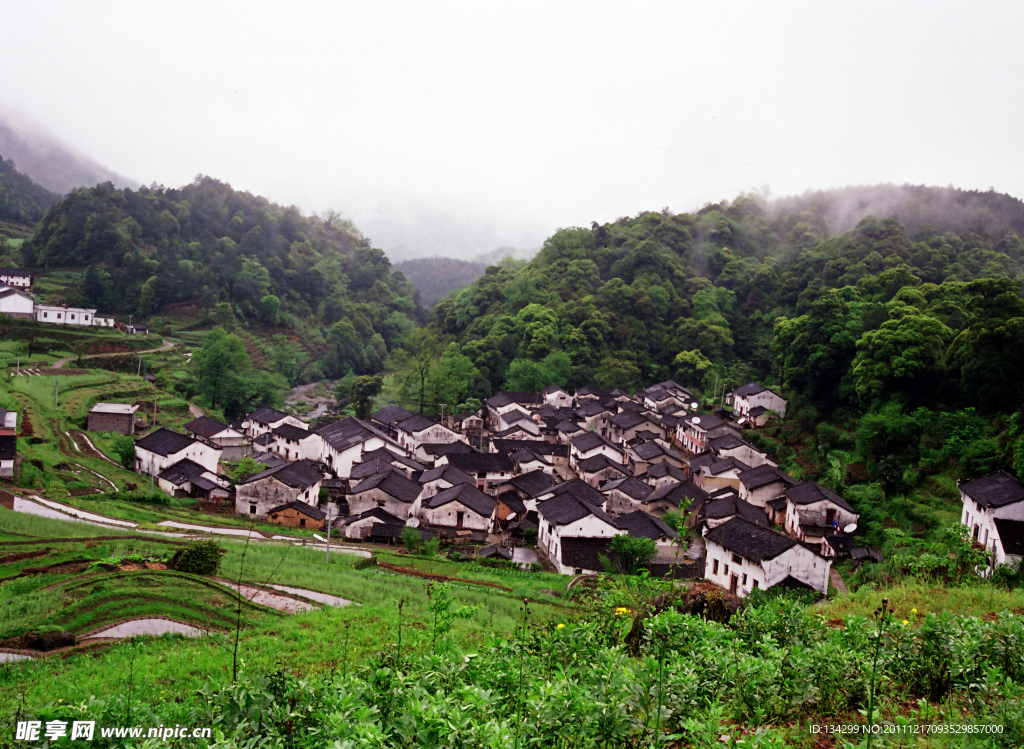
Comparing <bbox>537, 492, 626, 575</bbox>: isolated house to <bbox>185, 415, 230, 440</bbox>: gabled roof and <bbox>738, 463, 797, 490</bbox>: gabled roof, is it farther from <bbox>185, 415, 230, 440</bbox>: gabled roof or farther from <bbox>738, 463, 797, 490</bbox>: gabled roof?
<bbox>185, 415, 230, 440</bbox>: gabled roof

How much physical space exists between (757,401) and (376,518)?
28.5m

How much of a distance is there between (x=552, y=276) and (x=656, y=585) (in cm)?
6087

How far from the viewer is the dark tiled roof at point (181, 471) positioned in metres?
29.6

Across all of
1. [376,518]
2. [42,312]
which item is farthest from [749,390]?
[42,312]

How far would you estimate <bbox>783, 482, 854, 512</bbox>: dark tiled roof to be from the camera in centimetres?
2708

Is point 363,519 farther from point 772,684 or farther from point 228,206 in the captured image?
point 228,206

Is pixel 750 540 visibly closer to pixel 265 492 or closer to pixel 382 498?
pixel 382 498

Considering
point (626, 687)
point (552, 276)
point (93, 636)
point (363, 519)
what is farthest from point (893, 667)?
point (552, 276)

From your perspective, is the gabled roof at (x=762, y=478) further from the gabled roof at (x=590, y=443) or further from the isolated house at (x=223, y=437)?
the isolated house at (x=223, y=437)

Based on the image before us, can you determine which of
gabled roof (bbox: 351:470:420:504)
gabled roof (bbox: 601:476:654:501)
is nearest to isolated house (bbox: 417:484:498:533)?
gabled roof (bbox: 351:470:420:504)

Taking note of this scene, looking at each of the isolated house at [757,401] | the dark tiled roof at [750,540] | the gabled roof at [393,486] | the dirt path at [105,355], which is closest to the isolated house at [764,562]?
the dark tiled roof at [750,540]

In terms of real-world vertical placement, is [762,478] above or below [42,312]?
below

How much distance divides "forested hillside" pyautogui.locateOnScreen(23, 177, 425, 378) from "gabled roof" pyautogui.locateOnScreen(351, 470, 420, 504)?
39.2 meters

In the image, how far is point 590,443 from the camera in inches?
1516
